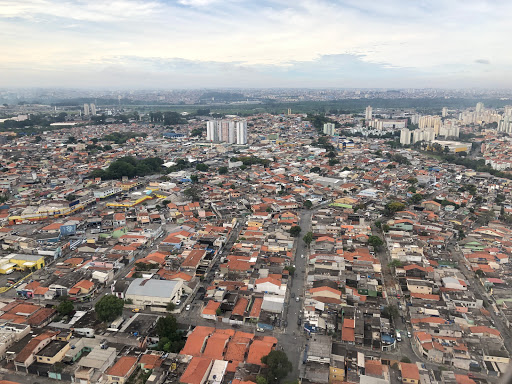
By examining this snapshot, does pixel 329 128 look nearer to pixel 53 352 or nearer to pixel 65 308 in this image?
pixel 65 308

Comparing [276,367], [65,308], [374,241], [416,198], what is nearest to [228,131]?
[416,198]

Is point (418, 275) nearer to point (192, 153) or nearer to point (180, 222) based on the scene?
point (180, 222)

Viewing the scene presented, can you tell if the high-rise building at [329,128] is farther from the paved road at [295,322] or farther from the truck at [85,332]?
the truck at [85,332]

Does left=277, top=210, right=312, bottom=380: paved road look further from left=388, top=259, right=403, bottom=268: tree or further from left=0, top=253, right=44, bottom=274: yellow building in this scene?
left=0, top=253, right=44, bottom=274: yellow building

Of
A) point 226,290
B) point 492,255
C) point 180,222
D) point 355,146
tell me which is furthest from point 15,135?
point 492,255

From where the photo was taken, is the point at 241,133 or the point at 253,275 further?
the point at 241,133

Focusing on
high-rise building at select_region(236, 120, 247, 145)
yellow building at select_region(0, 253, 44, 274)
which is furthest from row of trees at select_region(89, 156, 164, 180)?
high-rise building at select_region(236, 120, 247, 145)
